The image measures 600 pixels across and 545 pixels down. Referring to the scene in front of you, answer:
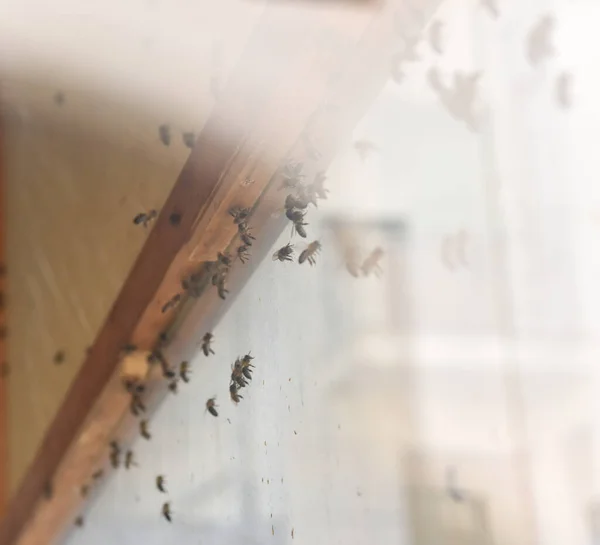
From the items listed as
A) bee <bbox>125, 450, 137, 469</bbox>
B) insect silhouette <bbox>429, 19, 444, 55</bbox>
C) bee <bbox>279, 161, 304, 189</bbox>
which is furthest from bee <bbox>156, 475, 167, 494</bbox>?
insect silhouette <bbox>429, 19, 444, 55</bbox>

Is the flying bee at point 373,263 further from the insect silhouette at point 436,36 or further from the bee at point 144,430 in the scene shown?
the bee at point 144,430

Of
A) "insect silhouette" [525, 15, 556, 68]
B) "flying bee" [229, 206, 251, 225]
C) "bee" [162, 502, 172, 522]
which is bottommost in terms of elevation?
"bee" [162, 502, 172, 522]

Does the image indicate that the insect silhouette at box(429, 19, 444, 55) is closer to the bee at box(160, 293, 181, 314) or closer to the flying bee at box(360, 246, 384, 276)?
the flying bee at box(360, 246, 384, 276)

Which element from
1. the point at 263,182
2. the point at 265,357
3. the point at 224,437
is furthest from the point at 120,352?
the point at 263,182

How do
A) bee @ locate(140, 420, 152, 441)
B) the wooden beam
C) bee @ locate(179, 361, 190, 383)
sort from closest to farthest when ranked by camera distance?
the wooden beam < bee @ locate(179, 361, 190, 383) < bee @ locate(140, 420, 152, 441)

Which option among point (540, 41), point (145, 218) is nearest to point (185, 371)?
point (145, 218)

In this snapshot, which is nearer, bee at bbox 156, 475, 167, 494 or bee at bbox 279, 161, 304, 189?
bee at bbox 279, 161, 304, 189

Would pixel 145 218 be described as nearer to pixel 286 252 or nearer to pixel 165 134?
pixel 165 134
